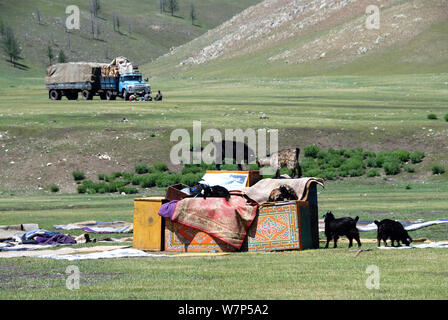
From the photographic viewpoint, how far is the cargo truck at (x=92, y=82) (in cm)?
7744

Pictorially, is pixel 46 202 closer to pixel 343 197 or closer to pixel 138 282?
pixel 343 197

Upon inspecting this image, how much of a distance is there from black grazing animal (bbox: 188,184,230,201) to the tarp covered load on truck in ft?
202

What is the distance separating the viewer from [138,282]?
43.9 feet

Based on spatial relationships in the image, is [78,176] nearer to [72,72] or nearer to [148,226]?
[148,226]

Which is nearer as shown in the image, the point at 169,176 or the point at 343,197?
the point at 343,197

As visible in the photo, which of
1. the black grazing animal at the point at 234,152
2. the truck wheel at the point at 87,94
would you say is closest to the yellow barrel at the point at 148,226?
the black grazing animal at the point at 234,152

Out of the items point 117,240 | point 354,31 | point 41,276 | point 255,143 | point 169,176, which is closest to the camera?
point 41,276

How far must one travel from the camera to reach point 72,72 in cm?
8088

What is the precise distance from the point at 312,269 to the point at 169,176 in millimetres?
30236

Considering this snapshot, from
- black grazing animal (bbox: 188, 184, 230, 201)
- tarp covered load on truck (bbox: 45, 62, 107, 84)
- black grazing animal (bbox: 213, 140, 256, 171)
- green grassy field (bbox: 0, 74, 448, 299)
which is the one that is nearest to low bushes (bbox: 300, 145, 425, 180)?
green grassy field (bbox: 0, 74, 448, 299)

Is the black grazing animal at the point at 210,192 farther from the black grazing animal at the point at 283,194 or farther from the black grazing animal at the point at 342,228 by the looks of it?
the black grazing animal at the point at 342,228

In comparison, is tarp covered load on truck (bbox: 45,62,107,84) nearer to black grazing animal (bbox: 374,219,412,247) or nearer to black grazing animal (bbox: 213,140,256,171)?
black grazing animal (bbox: 213,140,256,171)
